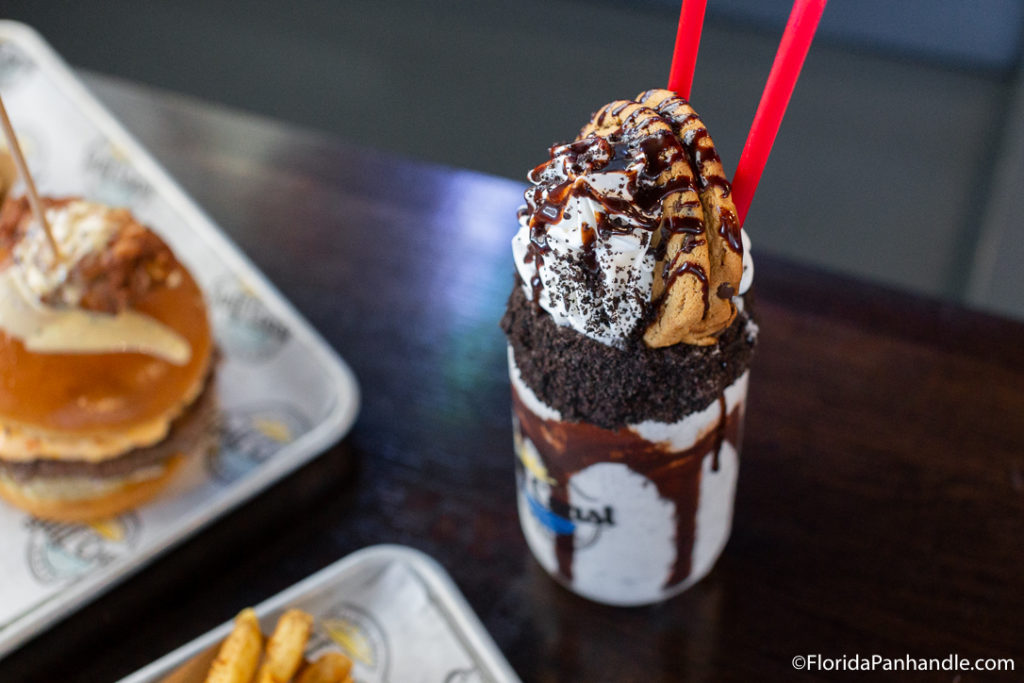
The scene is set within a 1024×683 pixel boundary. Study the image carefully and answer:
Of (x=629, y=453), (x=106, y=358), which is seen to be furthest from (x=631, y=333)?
(x=106, y=358)

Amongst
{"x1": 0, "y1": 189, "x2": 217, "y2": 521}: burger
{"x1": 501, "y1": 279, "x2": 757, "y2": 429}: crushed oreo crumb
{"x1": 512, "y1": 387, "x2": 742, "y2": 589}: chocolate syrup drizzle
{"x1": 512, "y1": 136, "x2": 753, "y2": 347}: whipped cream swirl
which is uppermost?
{"x1": 512, "y1": 136, "x2": 753, "y2": 347}: whipped cream swirl

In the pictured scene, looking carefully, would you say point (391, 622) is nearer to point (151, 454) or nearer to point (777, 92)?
point (151, 454)

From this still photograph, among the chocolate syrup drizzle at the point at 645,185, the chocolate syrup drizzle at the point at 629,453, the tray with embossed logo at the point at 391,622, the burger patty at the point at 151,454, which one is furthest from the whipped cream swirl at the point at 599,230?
the burger patty at the point at 151,454

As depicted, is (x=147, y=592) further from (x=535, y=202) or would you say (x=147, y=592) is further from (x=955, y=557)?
(x=955, y=557)

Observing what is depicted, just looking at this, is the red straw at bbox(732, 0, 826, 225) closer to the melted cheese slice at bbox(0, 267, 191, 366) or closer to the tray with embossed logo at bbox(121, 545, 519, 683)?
the tray with embossed logo at bbox(121, 545, 519, 683)

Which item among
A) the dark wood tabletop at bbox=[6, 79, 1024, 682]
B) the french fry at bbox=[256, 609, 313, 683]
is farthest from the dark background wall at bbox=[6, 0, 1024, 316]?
the french fry at bbox=[256, 609, 313, 683]
